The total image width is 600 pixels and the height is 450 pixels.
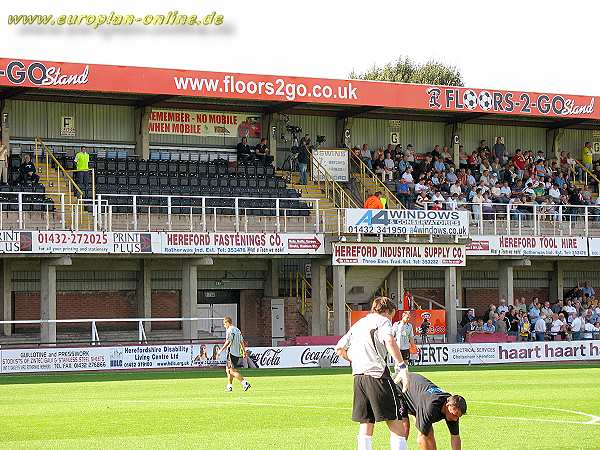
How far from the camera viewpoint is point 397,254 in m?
41.8

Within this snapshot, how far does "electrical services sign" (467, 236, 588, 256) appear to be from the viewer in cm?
4378

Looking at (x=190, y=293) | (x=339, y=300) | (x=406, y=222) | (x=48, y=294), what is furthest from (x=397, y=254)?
(x=48, y=294)

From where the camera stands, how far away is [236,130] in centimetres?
4700

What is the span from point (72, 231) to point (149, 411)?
17.4 meters

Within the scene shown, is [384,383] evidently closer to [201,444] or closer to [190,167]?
[201,444]

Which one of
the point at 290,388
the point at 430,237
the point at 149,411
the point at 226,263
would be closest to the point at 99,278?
the point at 226,263

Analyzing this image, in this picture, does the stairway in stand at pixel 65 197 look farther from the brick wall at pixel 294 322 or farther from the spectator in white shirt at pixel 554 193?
the spectator in white shirt at pixel 554 193

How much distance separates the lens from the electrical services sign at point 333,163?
45.9 metres

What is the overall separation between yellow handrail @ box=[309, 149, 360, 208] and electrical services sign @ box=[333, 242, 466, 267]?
2.56 meters

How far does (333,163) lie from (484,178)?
607cm

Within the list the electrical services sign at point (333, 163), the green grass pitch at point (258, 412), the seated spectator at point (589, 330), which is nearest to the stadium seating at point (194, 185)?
the electrical services sign at point (333, 163)

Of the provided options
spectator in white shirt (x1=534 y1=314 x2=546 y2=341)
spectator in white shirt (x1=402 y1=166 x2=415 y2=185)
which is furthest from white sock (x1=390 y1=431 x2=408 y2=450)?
spectator in white shirt (x1=402 y1=166 x2=415 y2=185)

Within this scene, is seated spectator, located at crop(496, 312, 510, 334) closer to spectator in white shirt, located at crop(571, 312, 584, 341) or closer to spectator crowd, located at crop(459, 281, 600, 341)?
spectator crowd, located at crop(459, 281, 600, 341)

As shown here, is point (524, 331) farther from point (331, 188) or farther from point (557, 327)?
point (331, 188)
